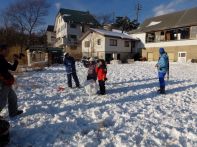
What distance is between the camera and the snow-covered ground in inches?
171

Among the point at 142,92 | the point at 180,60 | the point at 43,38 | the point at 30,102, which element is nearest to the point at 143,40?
the point at 180,60

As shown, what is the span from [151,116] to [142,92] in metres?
2.90

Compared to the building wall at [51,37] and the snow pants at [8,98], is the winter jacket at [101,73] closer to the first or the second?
the snow pants at [8,98]

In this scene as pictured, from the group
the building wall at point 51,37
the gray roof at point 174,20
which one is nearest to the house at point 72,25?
the building wall at point 51,37

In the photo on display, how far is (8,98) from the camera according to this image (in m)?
5.39

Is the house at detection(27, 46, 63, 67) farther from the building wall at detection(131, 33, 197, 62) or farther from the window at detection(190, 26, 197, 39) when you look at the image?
the window at detection(190, 26, 197, 39)

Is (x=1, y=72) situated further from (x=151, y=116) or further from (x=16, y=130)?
(x=151, y=116)

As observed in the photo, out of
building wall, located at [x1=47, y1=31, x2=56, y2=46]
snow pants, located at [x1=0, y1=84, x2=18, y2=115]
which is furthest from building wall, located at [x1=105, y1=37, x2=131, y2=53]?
snow pants, located at [x1=0, y1=84, x2=18, y2=115]

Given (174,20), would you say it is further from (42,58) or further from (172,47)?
(42,58)

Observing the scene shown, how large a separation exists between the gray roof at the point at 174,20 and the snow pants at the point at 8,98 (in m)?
30.0

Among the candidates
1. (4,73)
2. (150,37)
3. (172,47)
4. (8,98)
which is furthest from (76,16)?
(4,73)

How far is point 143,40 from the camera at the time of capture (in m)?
37.1

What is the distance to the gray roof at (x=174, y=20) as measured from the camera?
31391 millimetres

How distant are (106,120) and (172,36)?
31107 millimetres
